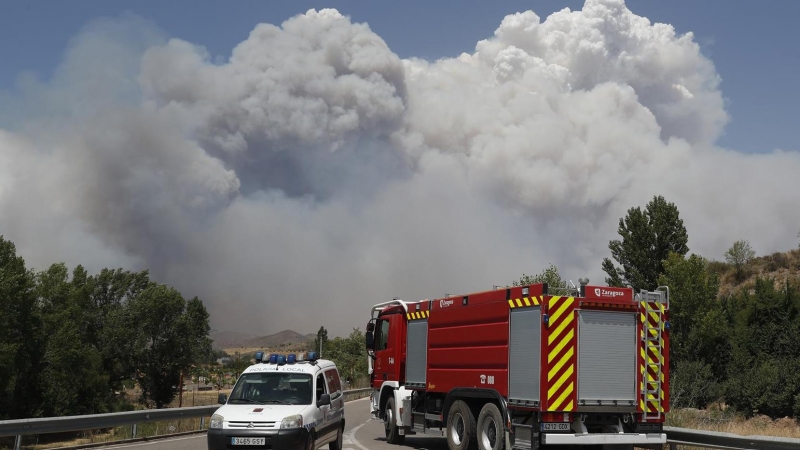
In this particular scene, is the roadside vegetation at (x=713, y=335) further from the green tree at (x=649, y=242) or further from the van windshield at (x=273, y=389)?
the van windshield at (x=273, y=389)

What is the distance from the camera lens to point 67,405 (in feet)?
168

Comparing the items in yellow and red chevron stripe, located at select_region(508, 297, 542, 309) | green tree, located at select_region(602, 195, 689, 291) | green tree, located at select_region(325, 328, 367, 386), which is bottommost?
green tree, located at select_region(325, 328, 367, 386)

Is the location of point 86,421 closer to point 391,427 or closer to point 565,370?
point 391,427

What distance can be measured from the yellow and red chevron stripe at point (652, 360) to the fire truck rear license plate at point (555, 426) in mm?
1623

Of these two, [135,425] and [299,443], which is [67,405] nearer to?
[135,425]

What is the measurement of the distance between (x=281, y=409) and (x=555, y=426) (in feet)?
15.6

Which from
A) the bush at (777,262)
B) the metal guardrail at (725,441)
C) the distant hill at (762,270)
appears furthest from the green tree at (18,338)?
the bush at (777,262)

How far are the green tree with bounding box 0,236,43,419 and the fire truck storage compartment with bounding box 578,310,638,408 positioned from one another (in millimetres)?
39441

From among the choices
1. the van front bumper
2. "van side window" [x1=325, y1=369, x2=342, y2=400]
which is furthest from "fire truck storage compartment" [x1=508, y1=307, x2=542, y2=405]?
the van front bumper

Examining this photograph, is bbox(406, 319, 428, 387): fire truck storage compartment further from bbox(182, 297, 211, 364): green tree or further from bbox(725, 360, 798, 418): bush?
bbox(182, 297, 211, 364): green tree

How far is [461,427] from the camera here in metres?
15.9

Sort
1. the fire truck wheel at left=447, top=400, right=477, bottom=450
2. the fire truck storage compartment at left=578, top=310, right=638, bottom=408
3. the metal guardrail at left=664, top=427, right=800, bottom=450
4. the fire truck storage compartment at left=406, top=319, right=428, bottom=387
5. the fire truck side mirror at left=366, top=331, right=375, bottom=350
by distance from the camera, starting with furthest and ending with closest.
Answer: the fire truck side mirror at left=366, top=331, right=375, bottom=350, the fire truck storage compartment at left=406, top=319, right=428, bottom=387, the fire truck wheel at left=447, top=400, right=477, bottom=450, the fire truck storage compartment at left=578, top=310, right=638, bottom=408, the metal guardrail at left=664, top=427, right=800, bottom=450

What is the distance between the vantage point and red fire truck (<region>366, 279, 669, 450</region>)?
13.4 m

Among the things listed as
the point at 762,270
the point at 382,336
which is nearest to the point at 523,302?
the point at 382,336
